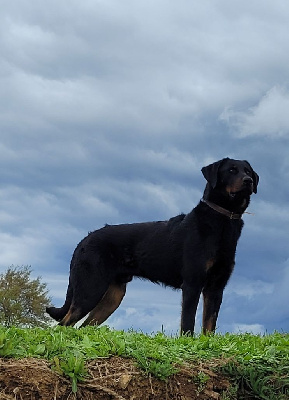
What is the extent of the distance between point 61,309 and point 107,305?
0.82 m

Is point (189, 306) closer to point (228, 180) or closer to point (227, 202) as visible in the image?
point (227, 202)

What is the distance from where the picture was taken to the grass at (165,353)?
20.1 feet

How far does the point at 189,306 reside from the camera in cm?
992

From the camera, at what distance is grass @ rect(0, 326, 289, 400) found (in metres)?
6.14

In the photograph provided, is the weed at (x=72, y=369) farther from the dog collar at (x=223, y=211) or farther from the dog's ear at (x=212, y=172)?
the dog's ear at (x=212, y=172)

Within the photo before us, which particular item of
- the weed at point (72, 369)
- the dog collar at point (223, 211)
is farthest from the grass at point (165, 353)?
the dog collar at point (223, 211)

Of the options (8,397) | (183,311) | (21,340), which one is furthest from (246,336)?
(8,397)

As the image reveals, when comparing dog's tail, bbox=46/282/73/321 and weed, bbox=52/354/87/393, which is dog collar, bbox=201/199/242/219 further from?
weed, bbox=52/354/87/393

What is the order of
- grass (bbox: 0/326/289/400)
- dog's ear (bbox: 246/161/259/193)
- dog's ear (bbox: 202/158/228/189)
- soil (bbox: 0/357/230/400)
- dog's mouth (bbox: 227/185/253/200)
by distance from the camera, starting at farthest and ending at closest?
dog's ear (bbox: 246/161/259/193), dog's ear (bbox: 202/158/228/189), dog's mouth (bbox: 227/185/253/200), grass (bbox: 0/326/289/400), soil (bbox: 0/357/230/400)

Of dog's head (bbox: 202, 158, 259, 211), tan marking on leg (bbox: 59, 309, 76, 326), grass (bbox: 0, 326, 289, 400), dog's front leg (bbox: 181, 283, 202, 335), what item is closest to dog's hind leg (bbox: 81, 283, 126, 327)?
tan marking on leg (bbox: 59, 309, 76, 326)

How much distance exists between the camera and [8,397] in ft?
18.5

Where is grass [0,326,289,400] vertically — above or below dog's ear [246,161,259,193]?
below

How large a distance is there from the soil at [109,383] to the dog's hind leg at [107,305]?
4751 millimetres

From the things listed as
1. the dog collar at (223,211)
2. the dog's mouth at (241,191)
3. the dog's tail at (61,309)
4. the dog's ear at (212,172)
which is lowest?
the dog's tail at (61,309)
